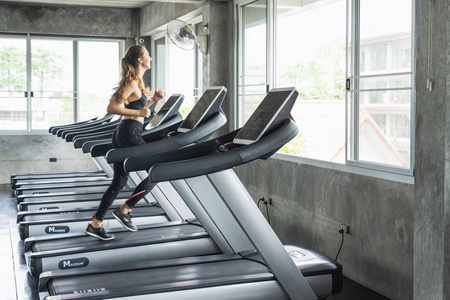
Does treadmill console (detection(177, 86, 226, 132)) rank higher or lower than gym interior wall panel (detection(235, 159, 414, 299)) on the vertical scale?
higher

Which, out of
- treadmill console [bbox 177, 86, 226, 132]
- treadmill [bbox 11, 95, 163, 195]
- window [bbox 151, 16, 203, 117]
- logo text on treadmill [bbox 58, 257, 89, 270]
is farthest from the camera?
window [bbox 151, 16, 203, 117]

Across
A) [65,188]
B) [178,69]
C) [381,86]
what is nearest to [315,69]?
[381,86]

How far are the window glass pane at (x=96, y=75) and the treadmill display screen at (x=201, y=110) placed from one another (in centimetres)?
601

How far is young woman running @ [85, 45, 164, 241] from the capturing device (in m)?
3.99

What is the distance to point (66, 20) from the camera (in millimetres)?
9070

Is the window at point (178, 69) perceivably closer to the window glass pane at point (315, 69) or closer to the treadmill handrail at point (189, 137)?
the window glass pane at point (315, 69)

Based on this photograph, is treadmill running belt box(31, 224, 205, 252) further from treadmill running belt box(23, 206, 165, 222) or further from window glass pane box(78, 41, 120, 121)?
window glass pane box(78, 41, 120, 121)

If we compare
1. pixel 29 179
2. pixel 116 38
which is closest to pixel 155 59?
pixel 116 38

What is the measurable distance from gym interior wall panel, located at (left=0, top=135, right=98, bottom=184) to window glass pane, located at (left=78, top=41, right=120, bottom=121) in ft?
2.10

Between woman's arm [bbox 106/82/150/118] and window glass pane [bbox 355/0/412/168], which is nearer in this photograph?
window glass pane [bbox 355/0/412/168]

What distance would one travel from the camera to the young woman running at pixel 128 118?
13.1 ft

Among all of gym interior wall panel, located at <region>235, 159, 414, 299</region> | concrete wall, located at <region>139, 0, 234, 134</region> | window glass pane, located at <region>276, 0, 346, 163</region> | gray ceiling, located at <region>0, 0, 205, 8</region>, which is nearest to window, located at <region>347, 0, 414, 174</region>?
gym interior wall panel, located at <region>235, 159, 414, 299</region>

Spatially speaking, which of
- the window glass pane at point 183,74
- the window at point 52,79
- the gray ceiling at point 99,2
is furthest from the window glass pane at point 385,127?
the window at point 52,79

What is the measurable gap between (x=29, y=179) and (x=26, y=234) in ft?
10.1
